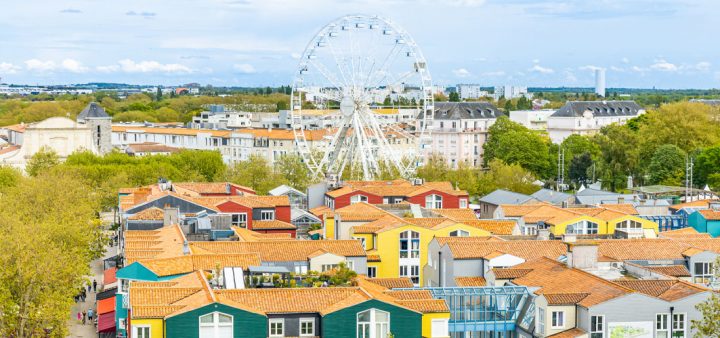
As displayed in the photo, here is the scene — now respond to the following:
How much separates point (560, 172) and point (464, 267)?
84999mm

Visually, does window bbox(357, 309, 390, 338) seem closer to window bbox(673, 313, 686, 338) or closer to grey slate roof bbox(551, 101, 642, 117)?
window bbox(673, 313, 686, 338)

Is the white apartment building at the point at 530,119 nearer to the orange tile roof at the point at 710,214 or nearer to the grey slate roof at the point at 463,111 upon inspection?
the grey slate roof at the point at 463,111

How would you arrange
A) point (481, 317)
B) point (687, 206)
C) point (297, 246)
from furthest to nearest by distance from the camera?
point (687, 206), point (297, 246), point (481, 317)

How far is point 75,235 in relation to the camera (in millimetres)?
62250

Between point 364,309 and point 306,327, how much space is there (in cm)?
171

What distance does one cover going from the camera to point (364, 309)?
113ft

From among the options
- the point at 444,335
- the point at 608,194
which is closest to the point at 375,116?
the point at 608,194

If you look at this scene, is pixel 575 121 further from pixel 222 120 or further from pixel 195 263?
pixel 195 263

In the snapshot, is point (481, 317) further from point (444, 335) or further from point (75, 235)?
point (75, 235)

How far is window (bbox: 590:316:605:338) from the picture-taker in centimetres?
3704

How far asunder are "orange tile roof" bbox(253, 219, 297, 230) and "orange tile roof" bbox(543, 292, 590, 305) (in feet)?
101

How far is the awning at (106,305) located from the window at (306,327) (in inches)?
697

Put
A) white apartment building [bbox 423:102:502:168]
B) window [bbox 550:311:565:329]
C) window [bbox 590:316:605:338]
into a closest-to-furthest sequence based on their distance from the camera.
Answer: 1. window [bbox 590:316:605:338]
2. window [bbox 550:311:565:329]
3. white apartment building [bbox 423:102:502:168]

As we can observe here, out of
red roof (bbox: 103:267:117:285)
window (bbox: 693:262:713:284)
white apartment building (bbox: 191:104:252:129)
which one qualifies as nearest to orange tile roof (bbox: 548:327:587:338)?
window (bbox: 693:262:713:284)
